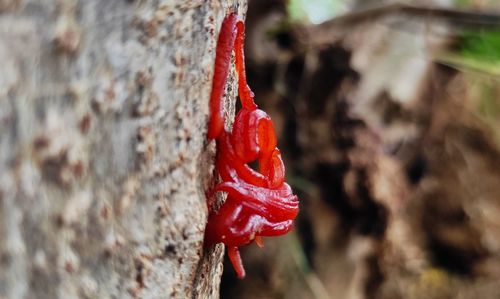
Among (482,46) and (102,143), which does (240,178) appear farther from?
(482,46)

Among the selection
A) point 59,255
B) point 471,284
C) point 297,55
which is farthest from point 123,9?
point 471,284

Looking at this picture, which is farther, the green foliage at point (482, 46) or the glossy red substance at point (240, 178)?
the green foliage at point (482, 46)

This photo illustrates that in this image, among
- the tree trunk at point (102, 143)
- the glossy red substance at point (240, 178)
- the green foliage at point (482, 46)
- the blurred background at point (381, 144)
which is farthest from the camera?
the green foliage at point (482, 46)

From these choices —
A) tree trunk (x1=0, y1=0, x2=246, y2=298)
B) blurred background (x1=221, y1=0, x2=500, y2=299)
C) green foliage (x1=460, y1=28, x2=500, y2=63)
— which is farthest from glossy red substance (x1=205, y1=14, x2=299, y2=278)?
green foliage (x1=460, y1=28, x2=500, y2=63)

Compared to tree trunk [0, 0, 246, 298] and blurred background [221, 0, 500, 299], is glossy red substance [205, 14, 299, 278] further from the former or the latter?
blurred background [221, 0, 500, 299]

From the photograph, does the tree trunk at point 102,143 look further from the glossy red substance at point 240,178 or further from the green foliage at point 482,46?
the green foliage at point 482,46

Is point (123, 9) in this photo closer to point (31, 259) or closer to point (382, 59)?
point (31, 259)

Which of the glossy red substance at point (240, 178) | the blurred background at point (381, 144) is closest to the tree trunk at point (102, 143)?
the glossy red substance at point (240, 178)
